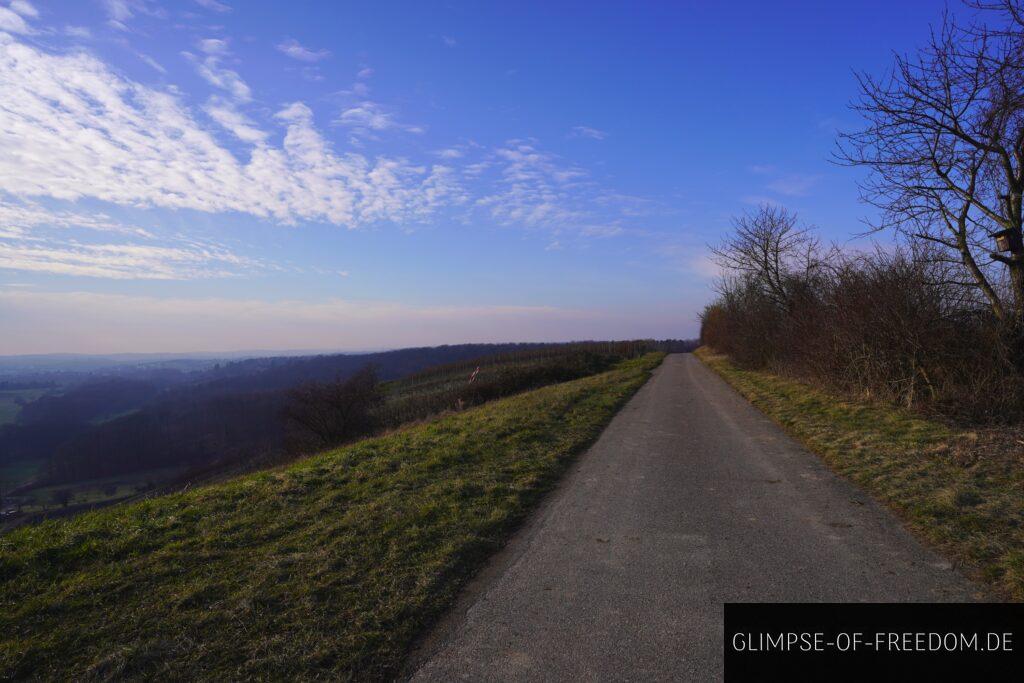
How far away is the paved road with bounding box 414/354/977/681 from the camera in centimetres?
333

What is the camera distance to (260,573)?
467 centimetres

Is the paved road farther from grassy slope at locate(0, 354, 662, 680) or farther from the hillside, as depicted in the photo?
the hillside

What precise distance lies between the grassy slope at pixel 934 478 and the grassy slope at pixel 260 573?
397 cm

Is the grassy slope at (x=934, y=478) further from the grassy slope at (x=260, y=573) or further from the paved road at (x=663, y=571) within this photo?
the grassy slope at (x=260, y=573)

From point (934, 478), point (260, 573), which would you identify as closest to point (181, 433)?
point (260, 573)

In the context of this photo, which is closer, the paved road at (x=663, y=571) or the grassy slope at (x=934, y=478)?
the paved road at (x=663, y=571)

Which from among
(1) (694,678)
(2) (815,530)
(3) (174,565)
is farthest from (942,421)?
(3) (174,565)

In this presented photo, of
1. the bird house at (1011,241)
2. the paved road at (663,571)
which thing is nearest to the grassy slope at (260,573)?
the paved road at (663,571)

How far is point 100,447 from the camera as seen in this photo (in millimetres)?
37281

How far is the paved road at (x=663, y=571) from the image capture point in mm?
3332

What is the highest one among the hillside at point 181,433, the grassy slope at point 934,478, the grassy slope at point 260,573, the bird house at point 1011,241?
the bird house at point 1011,241

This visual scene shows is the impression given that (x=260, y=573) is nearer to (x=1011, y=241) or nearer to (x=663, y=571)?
(x=663, y=571)

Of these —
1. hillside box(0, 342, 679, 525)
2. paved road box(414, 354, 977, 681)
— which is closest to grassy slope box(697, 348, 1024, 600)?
paved road box(414, 354, 977, 681)

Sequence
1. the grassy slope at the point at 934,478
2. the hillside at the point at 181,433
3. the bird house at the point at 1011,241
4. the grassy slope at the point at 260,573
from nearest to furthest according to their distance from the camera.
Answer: the grassy slope at the point at 260,573 → the grassy slope at the point at 934,478 → the bird house at the point at 1011,241 → the hillside at the point at 181,433
